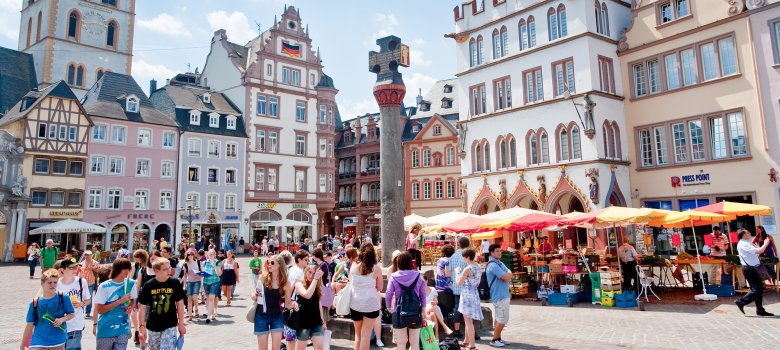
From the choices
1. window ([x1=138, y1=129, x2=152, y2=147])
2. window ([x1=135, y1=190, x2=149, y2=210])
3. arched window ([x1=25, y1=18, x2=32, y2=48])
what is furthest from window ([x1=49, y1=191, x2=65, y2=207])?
arched window ([x1=25, y1=18, x2=32, y2=48])

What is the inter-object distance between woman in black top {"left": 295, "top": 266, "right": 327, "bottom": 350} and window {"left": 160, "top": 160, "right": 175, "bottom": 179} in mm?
38925

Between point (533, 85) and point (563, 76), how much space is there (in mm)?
1821

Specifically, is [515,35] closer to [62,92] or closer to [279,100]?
[279,100]

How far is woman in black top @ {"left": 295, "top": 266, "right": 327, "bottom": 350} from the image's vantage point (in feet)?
24.4

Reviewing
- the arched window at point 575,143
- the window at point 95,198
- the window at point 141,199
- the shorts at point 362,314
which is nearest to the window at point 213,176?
the window at point 141,199

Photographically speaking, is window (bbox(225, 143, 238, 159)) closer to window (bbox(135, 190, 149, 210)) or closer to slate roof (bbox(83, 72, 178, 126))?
slate roof (bbox(83, 72, 178, 126))

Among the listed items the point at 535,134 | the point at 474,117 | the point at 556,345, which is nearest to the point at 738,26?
the point at 535,134

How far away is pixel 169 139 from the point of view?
43250mm

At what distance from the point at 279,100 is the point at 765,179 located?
38.3 metres

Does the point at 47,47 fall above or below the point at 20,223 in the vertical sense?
above

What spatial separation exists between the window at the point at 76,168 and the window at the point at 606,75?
116ft

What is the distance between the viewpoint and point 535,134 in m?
29.5

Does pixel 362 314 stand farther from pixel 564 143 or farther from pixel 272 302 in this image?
pixel 564 143

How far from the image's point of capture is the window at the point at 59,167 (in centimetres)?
3728
